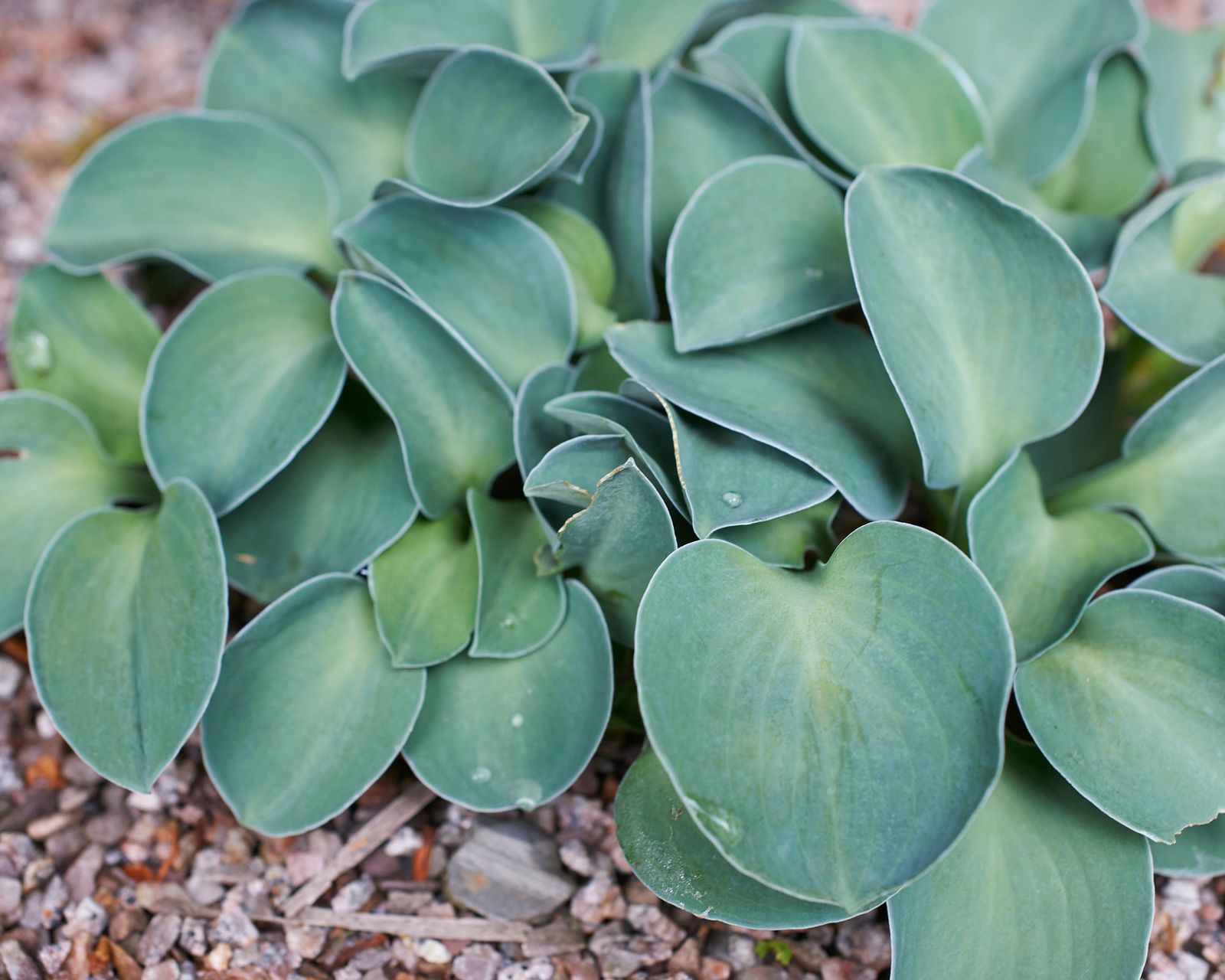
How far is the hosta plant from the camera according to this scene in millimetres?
964

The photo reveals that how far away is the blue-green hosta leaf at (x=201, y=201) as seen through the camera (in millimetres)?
1396

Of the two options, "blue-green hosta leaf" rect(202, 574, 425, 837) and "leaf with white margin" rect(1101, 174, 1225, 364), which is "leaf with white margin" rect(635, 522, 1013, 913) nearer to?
"blue-green hosta leaf" rect(202, 574, 425, 837)

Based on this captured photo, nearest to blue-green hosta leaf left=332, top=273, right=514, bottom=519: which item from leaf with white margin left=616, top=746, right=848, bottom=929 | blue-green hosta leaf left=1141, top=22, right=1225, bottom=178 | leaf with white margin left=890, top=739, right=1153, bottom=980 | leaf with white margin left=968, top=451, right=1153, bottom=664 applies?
leaf with white margin left=616, top=746, right=848, bottom=929

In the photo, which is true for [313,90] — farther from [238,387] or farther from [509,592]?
[509,592]

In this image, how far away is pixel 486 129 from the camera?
1.32 m

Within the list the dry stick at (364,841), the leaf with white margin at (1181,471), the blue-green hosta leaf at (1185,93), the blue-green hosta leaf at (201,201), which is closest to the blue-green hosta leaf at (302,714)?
the dry stick at (364,841)

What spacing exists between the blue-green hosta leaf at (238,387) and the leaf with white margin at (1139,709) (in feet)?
2.81

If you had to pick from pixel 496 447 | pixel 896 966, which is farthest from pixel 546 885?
pixel 496 447

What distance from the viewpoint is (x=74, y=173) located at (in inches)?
55.4

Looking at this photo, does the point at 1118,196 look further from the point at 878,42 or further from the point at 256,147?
the point at 256,147

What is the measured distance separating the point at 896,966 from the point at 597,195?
101cm

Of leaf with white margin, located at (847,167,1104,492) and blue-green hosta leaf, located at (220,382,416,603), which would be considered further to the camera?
blue-green hosta leaf, located at (220,382,416,603)

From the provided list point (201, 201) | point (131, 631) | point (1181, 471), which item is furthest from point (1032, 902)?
point (201, 201)

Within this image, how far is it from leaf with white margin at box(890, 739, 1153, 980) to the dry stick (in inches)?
23.0
